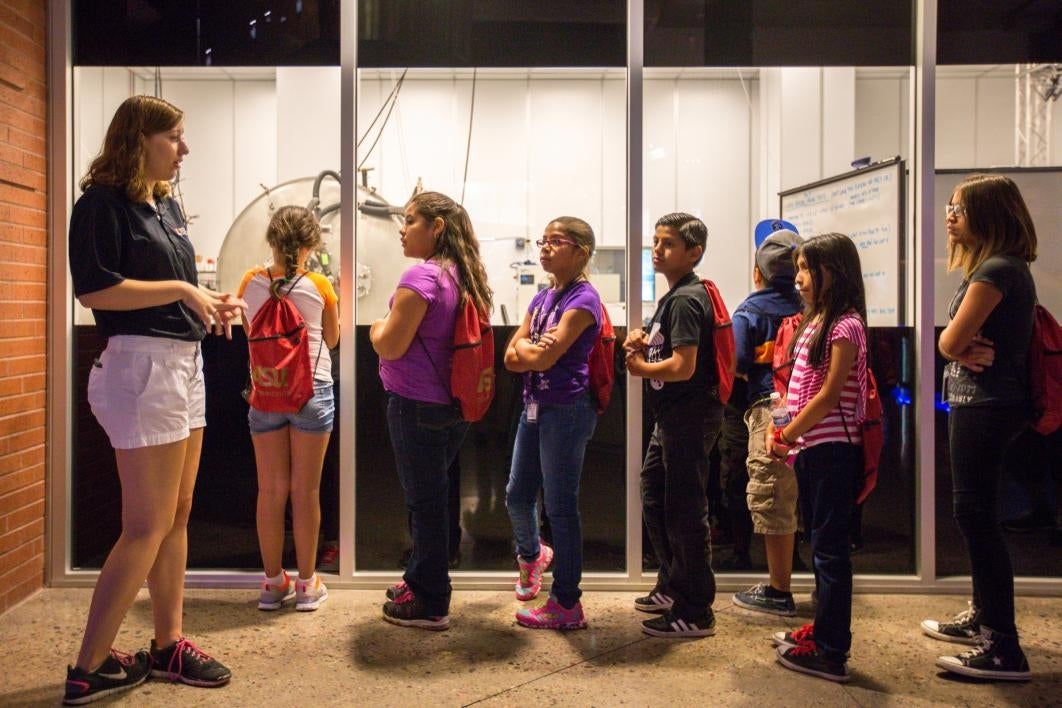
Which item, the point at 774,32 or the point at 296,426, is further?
the point at 774,32

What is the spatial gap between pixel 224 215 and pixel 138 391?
106 inches

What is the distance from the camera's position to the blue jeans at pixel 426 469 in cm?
273

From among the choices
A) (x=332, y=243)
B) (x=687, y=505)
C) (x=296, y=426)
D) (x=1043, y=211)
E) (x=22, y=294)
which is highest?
(x=1043, y=211)

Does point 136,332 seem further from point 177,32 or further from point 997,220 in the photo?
point 997,220

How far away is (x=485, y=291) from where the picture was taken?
111 inches

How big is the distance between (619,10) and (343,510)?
2470 millimetres

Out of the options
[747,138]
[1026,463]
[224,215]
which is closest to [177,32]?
[224,215]

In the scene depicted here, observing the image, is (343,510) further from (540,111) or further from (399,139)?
(540,111)

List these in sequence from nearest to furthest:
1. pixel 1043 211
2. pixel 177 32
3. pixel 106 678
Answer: pixel 106 678, pixel 177 32, pixel 1043 211

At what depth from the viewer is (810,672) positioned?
2512mm

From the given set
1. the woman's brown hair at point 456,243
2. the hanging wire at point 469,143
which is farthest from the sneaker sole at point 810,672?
the hanging wire at point 469,143

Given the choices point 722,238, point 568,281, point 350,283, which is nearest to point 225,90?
point 350,283

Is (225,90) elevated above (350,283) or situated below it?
above

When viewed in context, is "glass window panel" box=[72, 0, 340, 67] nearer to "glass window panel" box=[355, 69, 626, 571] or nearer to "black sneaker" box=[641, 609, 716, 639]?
"glass window panel" box=[355, 69, 626, 571]
